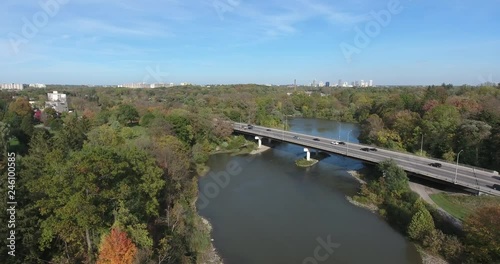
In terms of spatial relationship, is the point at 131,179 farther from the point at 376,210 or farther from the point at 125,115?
the point at 125,115

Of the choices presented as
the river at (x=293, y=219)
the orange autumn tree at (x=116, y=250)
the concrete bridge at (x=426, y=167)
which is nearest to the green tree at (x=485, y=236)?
the river at (x=293, y=219)

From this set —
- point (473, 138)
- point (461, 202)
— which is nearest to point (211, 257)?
point (461, 202)

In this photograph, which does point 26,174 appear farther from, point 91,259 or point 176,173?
A: point 176,173

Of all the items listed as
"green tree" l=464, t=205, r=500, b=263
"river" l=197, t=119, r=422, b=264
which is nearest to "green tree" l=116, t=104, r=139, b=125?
"river" l=197, t=119, r=422, b=264

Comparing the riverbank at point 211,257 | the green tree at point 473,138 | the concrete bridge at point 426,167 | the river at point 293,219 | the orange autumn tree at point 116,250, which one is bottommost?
the riverbank at point 211,257

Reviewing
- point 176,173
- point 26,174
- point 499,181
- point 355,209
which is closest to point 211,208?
point 176,173

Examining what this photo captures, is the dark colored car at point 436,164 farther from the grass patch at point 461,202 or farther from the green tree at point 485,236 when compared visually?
the green tree at point 485,236
